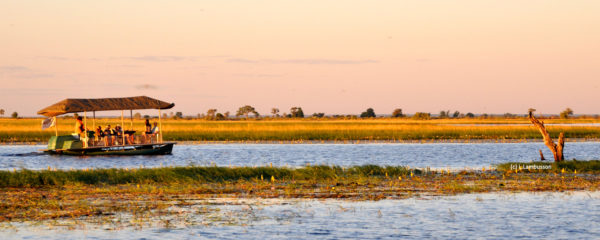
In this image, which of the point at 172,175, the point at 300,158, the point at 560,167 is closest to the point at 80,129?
the point at 300,158

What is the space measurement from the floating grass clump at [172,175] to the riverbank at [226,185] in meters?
0.03

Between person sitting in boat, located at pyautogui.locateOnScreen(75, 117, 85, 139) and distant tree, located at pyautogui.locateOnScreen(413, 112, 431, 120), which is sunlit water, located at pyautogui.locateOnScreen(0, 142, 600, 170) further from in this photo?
distant tree, located at pyautogui.locateOnScreen(413, 112, 431, 120)

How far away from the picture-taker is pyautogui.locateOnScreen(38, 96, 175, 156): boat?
3812cm

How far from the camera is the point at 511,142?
178 feet

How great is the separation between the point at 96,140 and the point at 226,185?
19.2 metres

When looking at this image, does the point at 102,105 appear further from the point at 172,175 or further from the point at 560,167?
the point at 560,167

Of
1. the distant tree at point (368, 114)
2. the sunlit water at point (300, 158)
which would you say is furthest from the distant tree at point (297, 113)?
the sunlit water at point (300, 158)

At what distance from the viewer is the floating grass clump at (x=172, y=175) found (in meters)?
22.0

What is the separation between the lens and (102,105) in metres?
38.5

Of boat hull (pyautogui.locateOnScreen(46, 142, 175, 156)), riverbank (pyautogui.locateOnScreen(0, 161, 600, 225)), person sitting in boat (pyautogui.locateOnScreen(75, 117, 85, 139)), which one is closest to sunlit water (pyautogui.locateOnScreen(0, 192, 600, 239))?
riverbank (pyautogui.locateOnScreen(0, 161, 600, 225))

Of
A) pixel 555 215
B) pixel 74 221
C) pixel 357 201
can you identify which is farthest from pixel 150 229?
pixel 555 215

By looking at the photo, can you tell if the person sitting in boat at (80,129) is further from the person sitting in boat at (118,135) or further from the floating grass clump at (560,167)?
the floating grass clump at (560,167)

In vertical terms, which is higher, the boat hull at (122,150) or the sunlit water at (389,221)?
the boat hull at (122,150)

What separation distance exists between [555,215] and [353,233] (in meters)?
4.79
